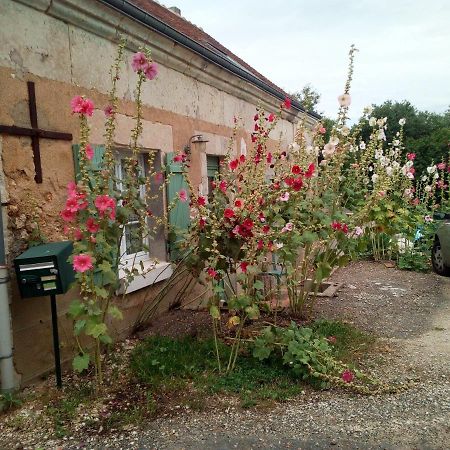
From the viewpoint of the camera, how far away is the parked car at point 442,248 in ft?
24.4

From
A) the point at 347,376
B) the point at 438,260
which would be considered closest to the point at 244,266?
the point at 347,376

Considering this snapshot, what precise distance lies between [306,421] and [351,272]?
18.5 feet

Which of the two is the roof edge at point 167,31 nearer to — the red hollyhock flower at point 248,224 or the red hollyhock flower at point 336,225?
the red hollyhock flower at point 336,225

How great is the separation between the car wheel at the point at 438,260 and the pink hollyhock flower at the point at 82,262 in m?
6.62

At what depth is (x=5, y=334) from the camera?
3.14 metres

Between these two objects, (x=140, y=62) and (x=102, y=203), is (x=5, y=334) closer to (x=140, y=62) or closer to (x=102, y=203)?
(x=102, y=203)

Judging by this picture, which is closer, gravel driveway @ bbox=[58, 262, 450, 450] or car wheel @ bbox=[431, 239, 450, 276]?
gravel driveway @ bbox=[58, 262, 450, 450]

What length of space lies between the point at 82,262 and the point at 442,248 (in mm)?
6628

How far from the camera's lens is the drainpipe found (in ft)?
10.3

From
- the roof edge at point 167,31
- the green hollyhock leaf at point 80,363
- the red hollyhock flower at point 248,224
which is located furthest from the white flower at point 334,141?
the green hollyhock leaf at point 80,363

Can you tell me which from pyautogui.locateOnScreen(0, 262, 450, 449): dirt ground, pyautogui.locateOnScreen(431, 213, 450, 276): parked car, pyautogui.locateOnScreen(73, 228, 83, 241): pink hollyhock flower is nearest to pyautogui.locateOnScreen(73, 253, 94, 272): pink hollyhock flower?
pyautogui.locateOnScreen(73, 228, 83, 241): pink hollyhock flower

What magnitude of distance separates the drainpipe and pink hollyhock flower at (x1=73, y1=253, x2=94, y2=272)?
65 cm

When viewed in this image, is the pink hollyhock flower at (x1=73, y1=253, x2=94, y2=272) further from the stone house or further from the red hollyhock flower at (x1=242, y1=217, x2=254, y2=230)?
the red hollyhock flower at (x1=242, y1=217, x2=254, y2=230)

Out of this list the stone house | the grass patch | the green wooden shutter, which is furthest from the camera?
the green wooden shutter
